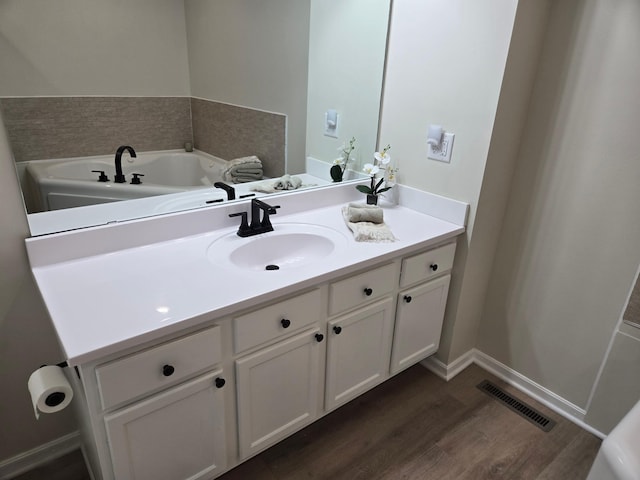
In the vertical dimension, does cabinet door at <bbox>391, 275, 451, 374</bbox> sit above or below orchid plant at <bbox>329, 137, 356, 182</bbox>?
below

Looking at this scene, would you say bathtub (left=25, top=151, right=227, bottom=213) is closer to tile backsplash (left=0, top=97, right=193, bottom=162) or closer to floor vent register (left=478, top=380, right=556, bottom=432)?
tile backsplash (left=0, top=97, right=193, bottom=162)

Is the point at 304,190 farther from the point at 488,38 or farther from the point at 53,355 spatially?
the point at 53,355

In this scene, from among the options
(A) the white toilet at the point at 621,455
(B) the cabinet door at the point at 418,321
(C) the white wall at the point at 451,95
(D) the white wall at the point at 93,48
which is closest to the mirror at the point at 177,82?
(D) the white wall at the point at 93,48

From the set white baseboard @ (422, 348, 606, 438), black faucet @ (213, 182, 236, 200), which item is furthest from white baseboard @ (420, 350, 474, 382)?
black faucet @ (213, 182, 236, 200)

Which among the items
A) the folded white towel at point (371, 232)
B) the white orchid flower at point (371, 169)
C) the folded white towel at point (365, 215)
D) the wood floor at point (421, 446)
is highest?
the white orchid flower at point (371, 169)

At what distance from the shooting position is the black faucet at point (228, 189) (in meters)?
1.70

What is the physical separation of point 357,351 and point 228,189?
0.83m

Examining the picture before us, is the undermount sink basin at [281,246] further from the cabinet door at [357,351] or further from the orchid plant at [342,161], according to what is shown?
the orchid plant at [342,161]

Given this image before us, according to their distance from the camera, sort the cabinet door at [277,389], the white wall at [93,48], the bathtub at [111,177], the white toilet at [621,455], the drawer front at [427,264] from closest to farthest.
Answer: the white toilet at [621,455] < the white wall at [93,48] < the bathtub at [111,177] < the cabinet door at [277,389] < the drawer front at [427,264]

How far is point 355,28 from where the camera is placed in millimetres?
2041

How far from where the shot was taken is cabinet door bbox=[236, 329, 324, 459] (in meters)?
1.40

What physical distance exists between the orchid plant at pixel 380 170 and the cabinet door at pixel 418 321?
51 cm

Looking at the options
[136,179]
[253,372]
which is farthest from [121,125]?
[253,372]

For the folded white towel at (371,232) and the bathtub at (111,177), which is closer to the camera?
the bathtub at (111,177)
